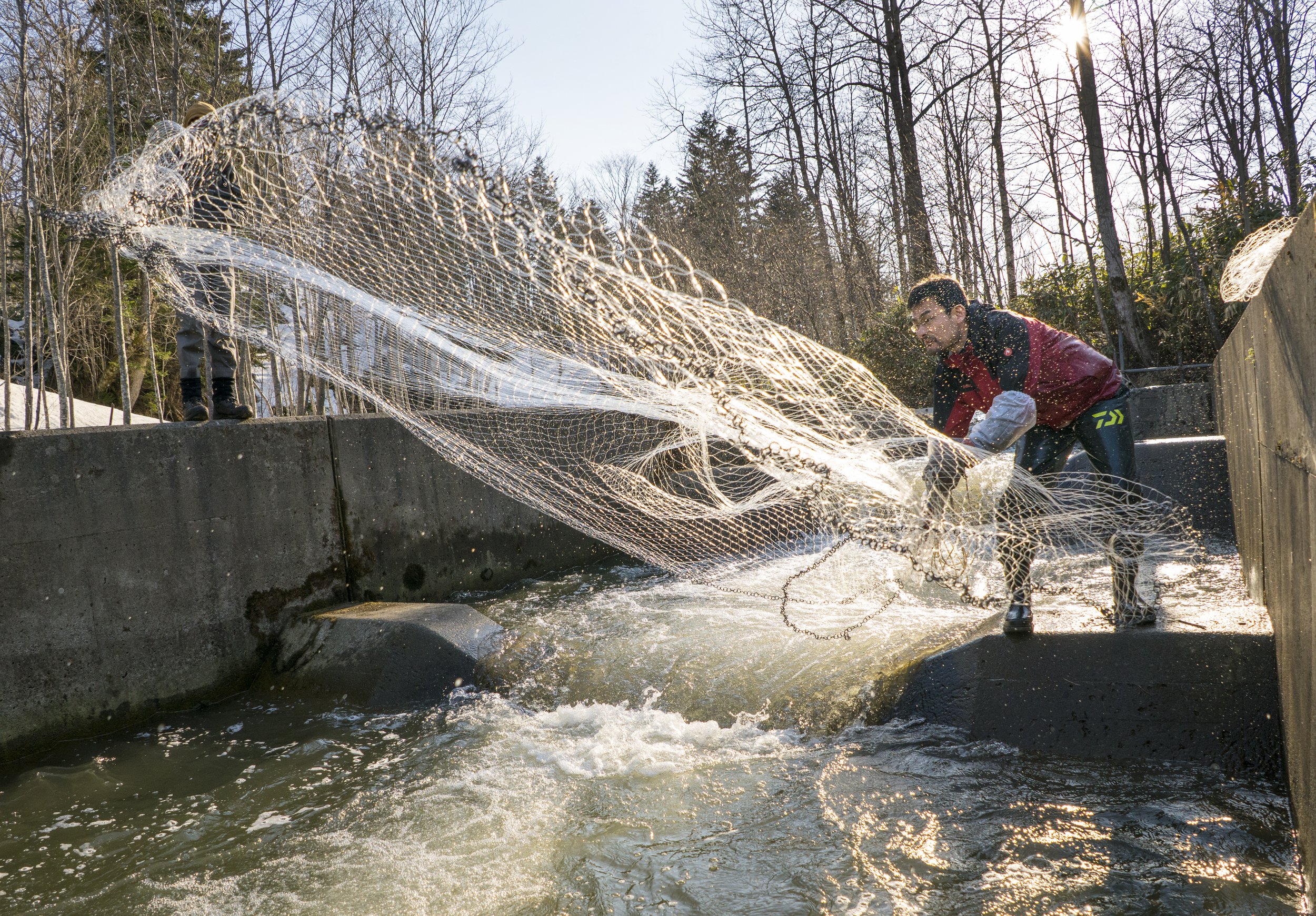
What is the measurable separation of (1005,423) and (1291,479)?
96cm

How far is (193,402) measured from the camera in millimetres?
5352

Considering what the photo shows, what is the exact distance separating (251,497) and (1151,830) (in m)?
5.12

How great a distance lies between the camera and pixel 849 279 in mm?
17141

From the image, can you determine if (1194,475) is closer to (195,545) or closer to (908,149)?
(195,545)

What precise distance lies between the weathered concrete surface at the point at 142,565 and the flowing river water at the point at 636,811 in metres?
0.27

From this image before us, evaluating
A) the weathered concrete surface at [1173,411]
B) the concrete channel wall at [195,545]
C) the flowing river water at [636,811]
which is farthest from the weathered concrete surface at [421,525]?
the weathered concrete surface at [1173,411]

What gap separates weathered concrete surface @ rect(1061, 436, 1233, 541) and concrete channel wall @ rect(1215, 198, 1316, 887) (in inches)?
97.8

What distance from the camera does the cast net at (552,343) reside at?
3508mm

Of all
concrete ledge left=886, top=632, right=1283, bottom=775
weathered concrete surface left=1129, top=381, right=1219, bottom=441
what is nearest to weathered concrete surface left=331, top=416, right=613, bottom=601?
concrete ledge left=886, top=632, right=1283, bottom=775

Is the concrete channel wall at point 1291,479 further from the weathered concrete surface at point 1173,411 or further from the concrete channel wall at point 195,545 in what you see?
the weathered concrete surface at point 1173,411

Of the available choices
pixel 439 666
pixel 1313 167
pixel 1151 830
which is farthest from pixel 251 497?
pixel 1313 167

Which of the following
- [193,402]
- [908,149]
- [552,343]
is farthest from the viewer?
[908,149]

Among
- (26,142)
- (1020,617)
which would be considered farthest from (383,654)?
(26,142)

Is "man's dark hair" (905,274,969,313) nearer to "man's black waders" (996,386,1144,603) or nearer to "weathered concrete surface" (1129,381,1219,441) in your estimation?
"man's black waders" (996,386,1144,603)
